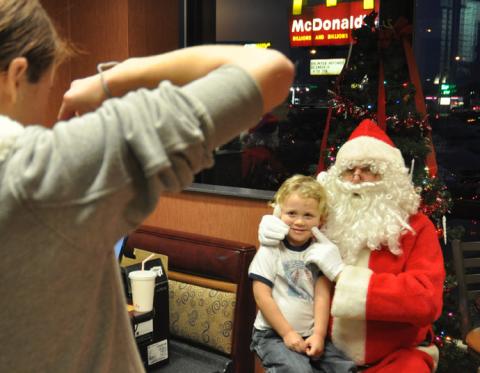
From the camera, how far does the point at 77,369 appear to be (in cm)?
69

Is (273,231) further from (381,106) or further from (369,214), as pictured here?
(381,106)

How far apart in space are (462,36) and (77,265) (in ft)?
12.0

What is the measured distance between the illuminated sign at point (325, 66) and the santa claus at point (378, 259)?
61.7 inches

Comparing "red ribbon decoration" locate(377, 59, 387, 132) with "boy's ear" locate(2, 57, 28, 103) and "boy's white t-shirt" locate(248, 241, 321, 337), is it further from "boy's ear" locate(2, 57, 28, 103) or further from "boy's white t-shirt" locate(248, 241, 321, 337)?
"boy's ear" locate(2, 57, 28, 103)

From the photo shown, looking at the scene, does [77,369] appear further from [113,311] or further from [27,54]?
[27,54]

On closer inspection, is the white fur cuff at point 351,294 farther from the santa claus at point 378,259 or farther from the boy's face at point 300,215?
the boy's face at point 300,215

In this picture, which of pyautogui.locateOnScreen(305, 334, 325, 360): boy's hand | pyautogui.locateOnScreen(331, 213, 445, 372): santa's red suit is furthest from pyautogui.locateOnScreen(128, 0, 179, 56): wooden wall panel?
pyautogui.locateOnScreen(305, 334, 325, 360): boy's hand

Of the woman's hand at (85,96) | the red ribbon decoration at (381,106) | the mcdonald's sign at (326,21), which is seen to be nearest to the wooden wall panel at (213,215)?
the red ribbon decoration at (381,106)

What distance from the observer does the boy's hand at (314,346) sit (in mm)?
2246

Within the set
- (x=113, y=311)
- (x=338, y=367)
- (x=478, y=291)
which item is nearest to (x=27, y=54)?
(x=113, y=311)

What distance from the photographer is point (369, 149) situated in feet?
8.10

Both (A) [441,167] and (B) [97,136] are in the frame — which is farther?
(A) [441,167]

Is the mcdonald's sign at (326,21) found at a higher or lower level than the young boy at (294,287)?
higher

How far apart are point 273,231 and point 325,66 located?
2.12m
